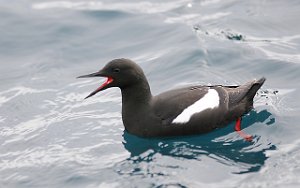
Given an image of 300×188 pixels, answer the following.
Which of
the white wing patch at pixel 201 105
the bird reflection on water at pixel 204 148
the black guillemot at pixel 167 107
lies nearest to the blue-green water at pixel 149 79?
the bird reflection on water at pixel 204 148

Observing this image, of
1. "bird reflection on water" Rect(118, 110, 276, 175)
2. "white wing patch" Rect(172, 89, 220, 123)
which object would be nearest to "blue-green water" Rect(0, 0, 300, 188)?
"bird reflection on water" Rect(118, 110, 276, 175)

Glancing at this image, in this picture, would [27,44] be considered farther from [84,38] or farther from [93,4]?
[93,4]

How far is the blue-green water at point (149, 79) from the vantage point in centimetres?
775

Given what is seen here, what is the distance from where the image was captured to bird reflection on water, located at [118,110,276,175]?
7816 mm

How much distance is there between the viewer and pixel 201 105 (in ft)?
27.2

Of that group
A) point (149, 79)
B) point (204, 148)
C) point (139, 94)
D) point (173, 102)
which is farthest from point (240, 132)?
point (149, 79)

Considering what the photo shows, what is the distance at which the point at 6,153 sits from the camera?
862cm

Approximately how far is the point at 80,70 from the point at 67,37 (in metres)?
1.31

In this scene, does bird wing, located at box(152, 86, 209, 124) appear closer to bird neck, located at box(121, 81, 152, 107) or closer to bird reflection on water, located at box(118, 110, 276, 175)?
bird neck, located at box(121, 81, 152, 107)

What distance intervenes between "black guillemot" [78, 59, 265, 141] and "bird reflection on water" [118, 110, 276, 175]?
88mm

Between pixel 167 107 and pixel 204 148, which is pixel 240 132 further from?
pixel 167 107

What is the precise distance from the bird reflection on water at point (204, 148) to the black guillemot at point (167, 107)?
9 cm

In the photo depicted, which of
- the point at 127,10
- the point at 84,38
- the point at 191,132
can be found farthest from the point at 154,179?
the point at 127,10

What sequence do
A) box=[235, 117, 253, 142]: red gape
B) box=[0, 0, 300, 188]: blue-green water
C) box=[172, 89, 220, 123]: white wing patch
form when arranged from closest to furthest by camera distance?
1. box=[0, 0, 300, 188]: blue-green water
2. box=[172, 89, 220, 123]: white wing patch
3. box=[235, 117, 253, 142]: red gape
